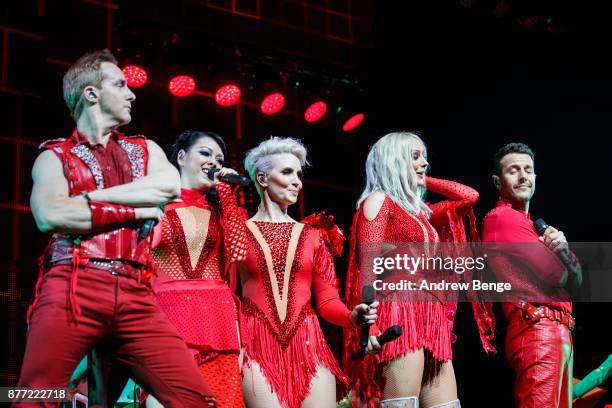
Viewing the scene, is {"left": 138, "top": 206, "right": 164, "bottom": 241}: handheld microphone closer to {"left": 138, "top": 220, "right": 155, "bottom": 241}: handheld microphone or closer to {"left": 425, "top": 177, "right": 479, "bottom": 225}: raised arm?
{"left": 138, "top": 220, "right": 155, "bottom": 241}: handheld microphone

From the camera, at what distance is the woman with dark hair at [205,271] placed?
360cm

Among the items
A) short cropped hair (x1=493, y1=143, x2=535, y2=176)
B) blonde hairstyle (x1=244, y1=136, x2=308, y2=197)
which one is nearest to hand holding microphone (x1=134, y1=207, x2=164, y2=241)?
Result: blonde hairstyle (x1=244, y1=136, x2=308, y2=197)

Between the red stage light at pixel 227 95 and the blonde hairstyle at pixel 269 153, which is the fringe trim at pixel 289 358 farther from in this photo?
the red stage light at pixel 227 95

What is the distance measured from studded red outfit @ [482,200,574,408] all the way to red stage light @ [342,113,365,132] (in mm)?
2345

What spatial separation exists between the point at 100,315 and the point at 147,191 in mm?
437

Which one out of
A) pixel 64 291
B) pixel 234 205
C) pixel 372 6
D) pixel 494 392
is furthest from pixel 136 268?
pixel 372 6

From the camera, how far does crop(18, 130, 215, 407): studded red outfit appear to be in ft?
8.88

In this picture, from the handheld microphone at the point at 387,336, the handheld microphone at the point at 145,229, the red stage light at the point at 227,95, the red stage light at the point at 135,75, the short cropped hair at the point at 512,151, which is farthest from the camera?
the red stage light at the point at 227,95

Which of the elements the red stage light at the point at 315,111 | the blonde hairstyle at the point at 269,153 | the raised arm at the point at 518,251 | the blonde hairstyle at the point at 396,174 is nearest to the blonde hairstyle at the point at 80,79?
the blonde hairstyle at the point at 269,153

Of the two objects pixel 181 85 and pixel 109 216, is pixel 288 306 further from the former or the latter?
pixel 181 85

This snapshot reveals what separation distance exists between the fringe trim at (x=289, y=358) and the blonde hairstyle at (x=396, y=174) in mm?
812

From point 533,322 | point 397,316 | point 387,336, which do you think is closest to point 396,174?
point 397,316

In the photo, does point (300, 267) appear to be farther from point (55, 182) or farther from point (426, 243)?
point (55, 182)

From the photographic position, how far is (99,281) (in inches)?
111
